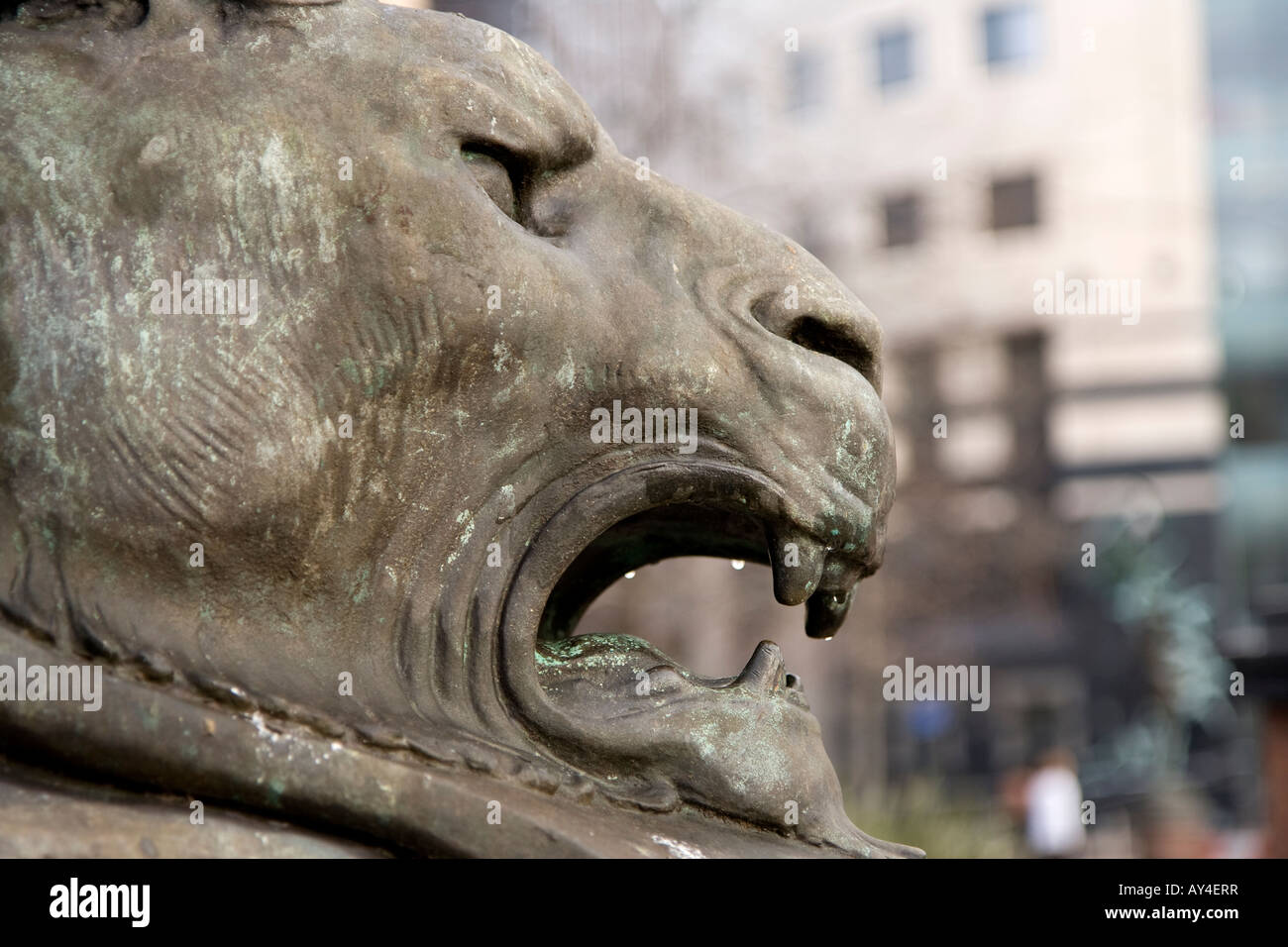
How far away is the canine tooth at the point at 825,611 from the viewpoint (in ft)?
7.93

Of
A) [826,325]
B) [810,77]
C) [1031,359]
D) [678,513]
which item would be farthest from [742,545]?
[1031,359]

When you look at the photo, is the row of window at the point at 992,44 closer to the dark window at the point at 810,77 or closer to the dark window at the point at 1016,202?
the dark window at the point at 1016,202

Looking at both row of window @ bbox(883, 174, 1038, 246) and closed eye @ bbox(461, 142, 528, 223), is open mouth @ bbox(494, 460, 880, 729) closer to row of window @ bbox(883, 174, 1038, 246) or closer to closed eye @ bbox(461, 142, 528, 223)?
closed eye @ bbox(461, 142, 528, 223)

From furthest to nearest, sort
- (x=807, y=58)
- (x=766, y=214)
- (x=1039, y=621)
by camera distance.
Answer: (x=1039, y=621) → (x=807, y=58) → (x=766, y=214)

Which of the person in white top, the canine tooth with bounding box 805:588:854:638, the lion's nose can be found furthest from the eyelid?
the person in white top

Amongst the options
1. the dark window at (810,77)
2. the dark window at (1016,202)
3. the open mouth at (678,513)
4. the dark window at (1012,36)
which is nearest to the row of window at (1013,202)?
the dark window at (1016,202)

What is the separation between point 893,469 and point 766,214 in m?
11.2

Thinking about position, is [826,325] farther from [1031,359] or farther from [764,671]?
[1031,359]

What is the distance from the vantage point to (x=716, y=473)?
229cm

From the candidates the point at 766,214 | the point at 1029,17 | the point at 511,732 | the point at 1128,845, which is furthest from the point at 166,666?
the point at 1029,17

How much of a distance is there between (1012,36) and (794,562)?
26715mm

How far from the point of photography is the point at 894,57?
2658 cm

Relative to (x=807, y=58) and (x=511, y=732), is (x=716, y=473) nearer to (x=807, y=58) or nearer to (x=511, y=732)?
(x=511, y=732)

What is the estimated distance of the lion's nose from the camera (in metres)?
2.38
